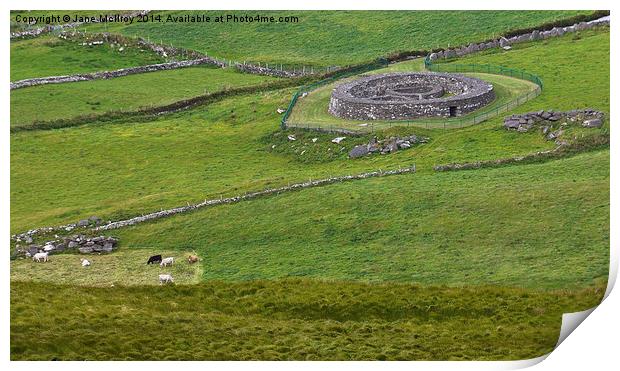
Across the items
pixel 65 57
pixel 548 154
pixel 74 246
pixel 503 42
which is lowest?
pixel 74 246

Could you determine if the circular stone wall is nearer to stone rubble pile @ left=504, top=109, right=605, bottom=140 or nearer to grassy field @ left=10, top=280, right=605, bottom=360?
stone rubble pile @ left=504, top=109, right=605, bottom=140

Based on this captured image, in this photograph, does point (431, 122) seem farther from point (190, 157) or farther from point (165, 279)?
point (165, 279)

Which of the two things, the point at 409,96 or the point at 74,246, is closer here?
the point at 74,246

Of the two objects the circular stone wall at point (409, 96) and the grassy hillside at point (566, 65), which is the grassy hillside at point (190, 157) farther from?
the circular stone wall at point (409, 96)

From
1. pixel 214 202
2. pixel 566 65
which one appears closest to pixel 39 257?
pixel 214 202

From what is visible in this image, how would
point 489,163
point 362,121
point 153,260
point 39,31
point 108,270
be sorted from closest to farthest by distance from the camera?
point 108,270
point 153,260
point 489,163
point 362,121
point 39,31

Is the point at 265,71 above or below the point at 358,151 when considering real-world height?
above

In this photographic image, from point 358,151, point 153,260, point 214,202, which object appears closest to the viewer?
point 153,260
